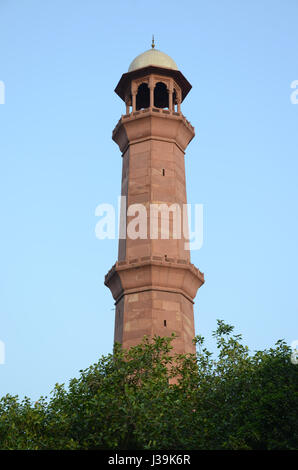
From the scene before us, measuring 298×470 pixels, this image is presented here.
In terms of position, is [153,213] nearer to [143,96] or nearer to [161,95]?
[143,96]

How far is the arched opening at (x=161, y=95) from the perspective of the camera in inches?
2285

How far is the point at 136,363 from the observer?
32.6m

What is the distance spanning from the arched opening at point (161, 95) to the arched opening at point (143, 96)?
0.87 m

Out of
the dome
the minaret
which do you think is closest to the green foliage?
the minaret

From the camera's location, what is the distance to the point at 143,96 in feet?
192

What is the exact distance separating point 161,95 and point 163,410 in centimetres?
3676

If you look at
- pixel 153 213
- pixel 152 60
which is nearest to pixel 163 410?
pixel 153 213

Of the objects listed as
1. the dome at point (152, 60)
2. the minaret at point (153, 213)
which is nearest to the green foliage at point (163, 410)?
the minaret at point (153, 213)

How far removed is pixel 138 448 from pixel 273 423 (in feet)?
20.8

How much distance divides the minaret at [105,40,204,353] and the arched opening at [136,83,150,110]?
0.27 m

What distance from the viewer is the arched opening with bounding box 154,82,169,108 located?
190 feet

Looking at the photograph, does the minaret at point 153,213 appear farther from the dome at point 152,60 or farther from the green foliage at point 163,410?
the green foliage at point 163,410
